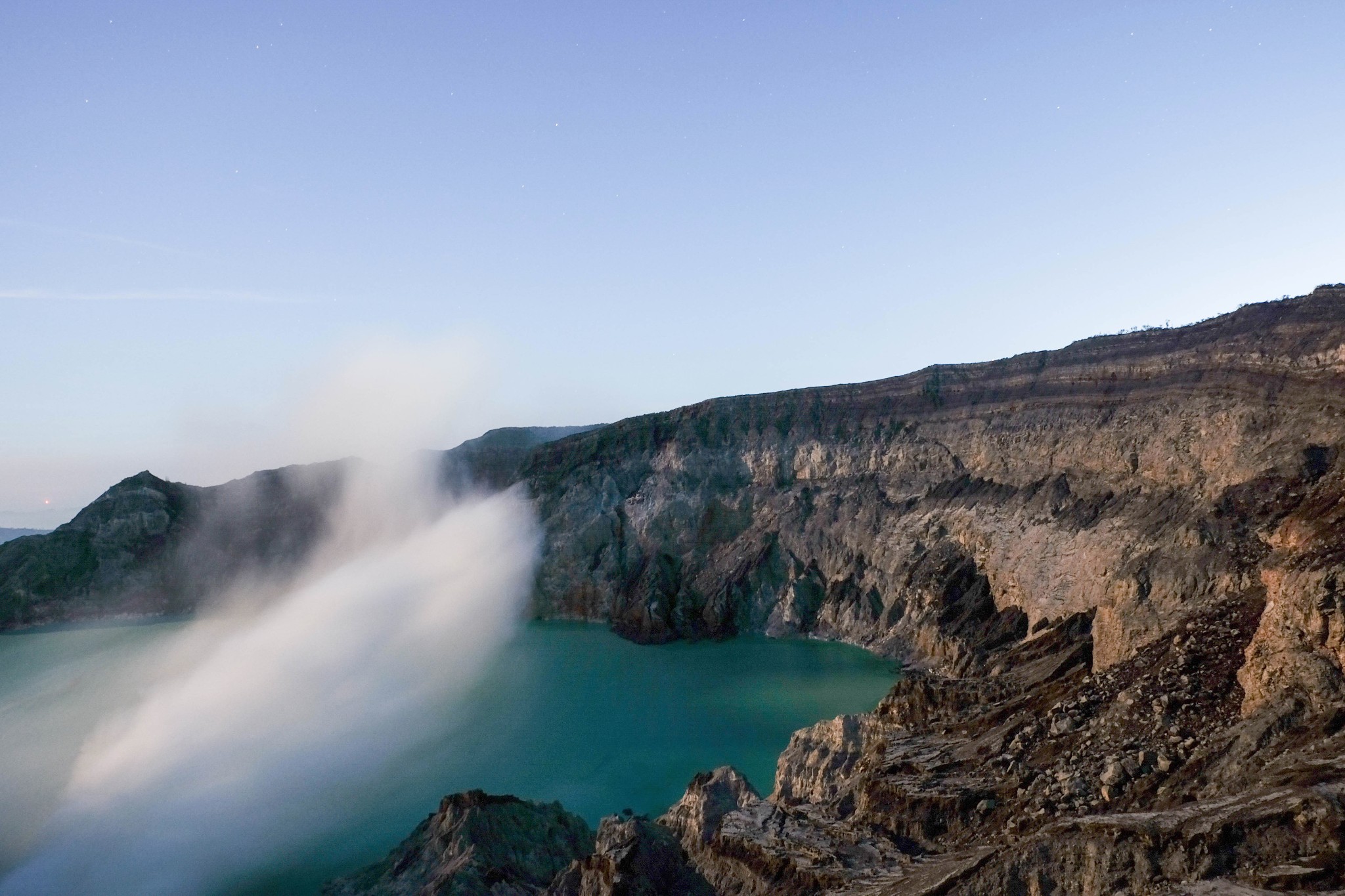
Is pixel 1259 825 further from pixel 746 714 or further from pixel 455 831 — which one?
pixel 746 714

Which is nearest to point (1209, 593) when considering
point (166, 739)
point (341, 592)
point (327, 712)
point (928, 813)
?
point (928, 813)

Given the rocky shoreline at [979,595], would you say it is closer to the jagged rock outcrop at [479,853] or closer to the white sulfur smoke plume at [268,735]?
the jagged rock outcrop at [479,853]

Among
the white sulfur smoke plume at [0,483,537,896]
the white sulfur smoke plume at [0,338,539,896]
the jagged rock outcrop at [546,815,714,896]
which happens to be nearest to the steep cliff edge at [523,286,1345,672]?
the white sulfur smoke plume at [0,338,539,896]

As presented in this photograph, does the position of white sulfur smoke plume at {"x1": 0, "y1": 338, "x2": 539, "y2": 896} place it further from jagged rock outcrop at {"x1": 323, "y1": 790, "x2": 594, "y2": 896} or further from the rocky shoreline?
the rocky shoreline

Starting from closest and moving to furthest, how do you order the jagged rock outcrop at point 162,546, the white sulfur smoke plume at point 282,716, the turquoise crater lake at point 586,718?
the white sulfur smoke plume at point 282,716
the turquoise crater lake at point 586,718
the jagged rock outcrop at point 162,546

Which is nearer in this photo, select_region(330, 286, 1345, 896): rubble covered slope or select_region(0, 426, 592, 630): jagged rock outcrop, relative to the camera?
select_region(330, 286, 1345, 896): rubble covered slope

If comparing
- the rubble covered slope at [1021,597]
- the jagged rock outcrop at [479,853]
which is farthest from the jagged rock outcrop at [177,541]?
the jagged rock outcrop at [479,853]
